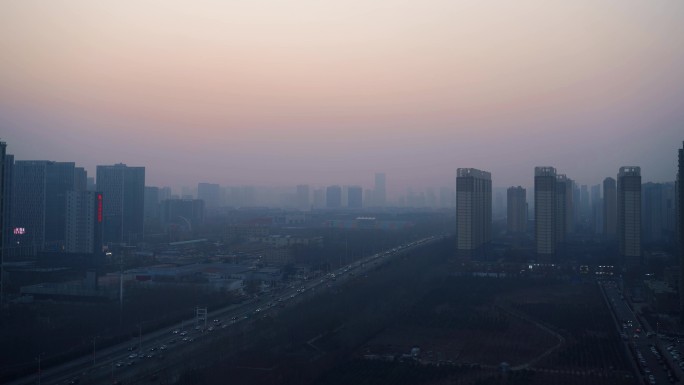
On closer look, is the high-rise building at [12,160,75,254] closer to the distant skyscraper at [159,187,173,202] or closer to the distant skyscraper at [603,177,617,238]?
the distant skyscraper at [603,177,617,238]

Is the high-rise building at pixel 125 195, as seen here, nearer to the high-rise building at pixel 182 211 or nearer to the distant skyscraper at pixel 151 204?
the high-rise building at pixel 182 211

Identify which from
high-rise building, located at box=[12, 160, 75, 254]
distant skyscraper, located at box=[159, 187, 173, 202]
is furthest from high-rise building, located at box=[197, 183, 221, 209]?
high-rise building, located at box=[12, 160, 75, 254]

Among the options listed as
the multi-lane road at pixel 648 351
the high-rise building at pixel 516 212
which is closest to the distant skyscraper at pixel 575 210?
the high-rise building at pixel 516 212

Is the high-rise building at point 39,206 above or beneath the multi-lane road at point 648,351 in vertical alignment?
above

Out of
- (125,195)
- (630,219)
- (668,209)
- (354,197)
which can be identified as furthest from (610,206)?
(354,197)

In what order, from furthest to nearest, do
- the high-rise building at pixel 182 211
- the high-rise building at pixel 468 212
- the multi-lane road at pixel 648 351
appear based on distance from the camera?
the high-rise building at pixel 182 211 → the high-rise building at pixel 468 212 → the multi-lane road at pixel 648 351

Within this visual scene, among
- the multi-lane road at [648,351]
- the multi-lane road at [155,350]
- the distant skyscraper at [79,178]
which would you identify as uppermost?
the distant skyscraper at [79,178]

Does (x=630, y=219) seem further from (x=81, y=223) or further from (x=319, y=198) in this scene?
(x=319, y=198)
